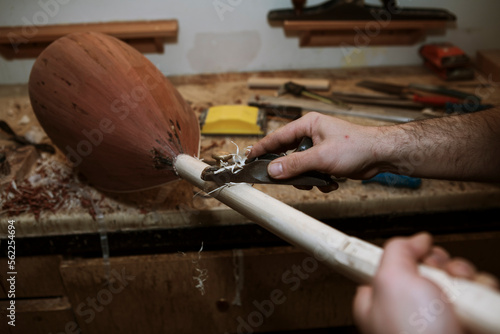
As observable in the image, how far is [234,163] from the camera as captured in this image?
2.72 feet

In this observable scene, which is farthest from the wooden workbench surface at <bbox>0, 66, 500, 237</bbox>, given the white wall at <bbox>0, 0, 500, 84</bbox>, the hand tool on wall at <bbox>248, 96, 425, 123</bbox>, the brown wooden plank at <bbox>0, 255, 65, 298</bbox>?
the white wall at <bbox>0, 0, 500, 84</bbox>

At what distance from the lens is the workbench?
110 centimetres

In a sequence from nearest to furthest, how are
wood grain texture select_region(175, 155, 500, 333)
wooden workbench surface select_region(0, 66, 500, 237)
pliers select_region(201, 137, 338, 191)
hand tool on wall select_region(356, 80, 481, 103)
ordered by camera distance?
wood grain texture select_region(175, 155, 500, 333), pliers select_region(201, 137, 338, 191), wooden workbench surface select_region(0, 66, 500, 237), hand tool on wall select_region(356, 80, 481, 103)

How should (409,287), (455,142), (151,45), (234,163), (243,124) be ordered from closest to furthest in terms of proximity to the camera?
(409,287)
(234,163)
(455,142)
(243,124)
(151,45)

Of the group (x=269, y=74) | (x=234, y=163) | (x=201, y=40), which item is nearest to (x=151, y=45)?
(x=201, y=40)

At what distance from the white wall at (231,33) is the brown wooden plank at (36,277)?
3.76 feet

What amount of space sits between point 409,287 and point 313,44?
165 cm

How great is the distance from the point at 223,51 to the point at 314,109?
673 millimetres

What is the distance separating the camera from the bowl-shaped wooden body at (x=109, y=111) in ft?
3.25

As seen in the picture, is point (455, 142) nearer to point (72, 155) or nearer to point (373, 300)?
point (373, 300)

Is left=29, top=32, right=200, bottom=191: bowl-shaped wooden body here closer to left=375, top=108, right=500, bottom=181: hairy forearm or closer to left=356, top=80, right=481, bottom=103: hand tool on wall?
left=375, top=108, right=500, bottom=181: hairy forearm

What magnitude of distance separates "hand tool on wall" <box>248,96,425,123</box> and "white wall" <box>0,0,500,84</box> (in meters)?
0.46

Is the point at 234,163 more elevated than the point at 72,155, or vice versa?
the point at 234,163

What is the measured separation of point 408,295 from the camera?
45 centimetres
